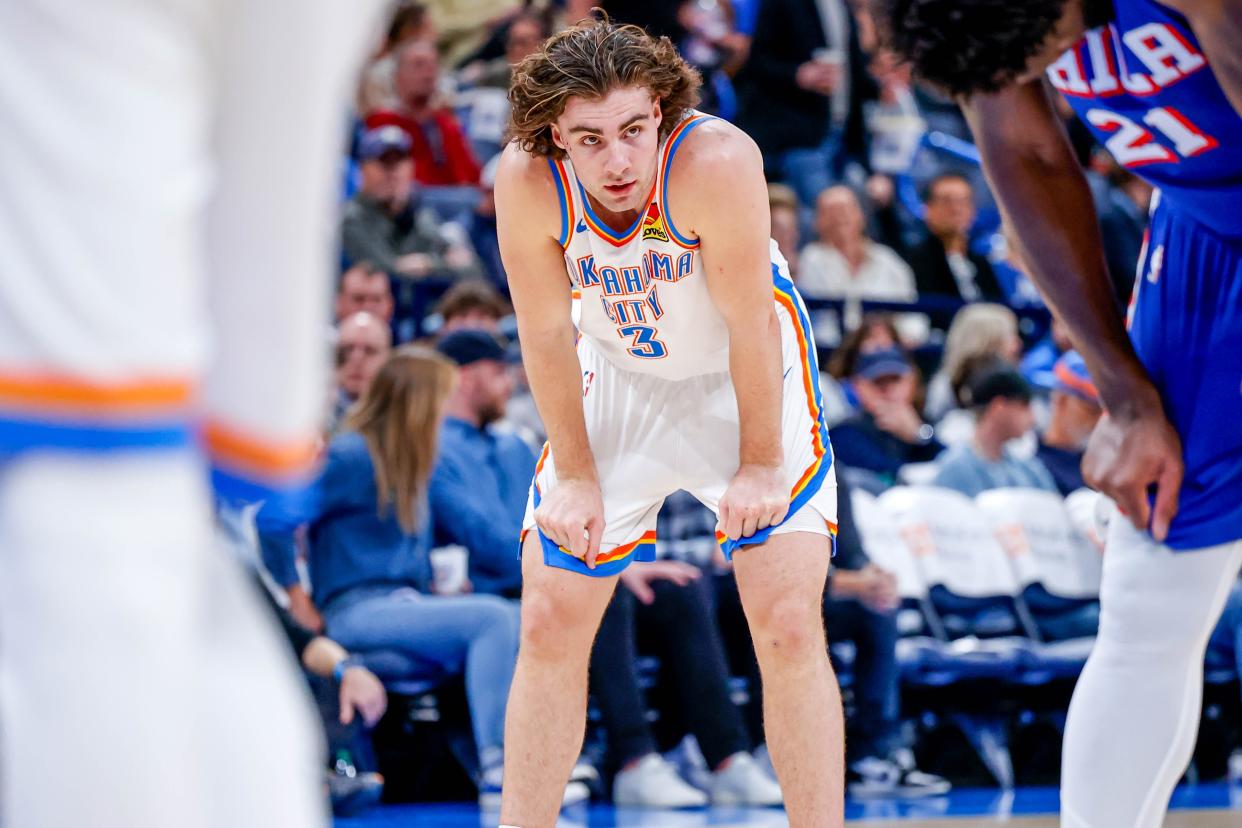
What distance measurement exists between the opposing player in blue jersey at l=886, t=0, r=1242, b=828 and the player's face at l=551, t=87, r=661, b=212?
30.5 inches

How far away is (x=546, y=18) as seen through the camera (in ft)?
27.8

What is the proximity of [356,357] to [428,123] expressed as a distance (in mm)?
2505

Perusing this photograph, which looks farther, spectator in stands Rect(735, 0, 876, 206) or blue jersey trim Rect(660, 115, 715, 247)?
spectator in stands Rect(735, 0, 876, 206)

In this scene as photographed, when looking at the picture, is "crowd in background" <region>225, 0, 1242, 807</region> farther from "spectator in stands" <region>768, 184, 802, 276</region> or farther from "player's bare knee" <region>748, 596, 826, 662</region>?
"player's bare knee" <region>748, 596, 826, 662</region>

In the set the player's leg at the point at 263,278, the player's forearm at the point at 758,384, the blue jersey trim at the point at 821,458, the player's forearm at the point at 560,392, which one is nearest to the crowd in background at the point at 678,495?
the blue jersey trim at the point at 821,458

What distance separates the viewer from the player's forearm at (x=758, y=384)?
3.19 meters

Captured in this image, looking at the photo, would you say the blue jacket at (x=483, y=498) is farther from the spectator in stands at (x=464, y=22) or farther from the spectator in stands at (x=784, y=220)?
the spectator in stands at (x=464, y=22)

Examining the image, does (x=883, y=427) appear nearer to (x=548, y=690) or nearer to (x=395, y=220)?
(x=395, y=220)

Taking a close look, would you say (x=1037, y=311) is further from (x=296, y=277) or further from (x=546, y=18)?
(x=296, y=277)

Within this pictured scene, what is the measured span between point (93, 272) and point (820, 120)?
8.29 metres

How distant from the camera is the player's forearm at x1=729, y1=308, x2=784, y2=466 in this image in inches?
126

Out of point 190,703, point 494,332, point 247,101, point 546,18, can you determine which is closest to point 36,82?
point 247,101

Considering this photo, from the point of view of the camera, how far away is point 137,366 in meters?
1.22

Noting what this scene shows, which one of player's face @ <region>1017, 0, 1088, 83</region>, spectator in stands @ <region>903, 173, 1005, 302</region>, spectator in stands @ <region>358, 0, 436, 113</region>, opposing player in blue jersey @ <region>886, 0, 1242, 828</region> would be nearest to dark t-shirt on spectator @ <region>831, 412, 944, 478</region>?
spectator in stands @ <region>903, 173, 1005, 302</region>
